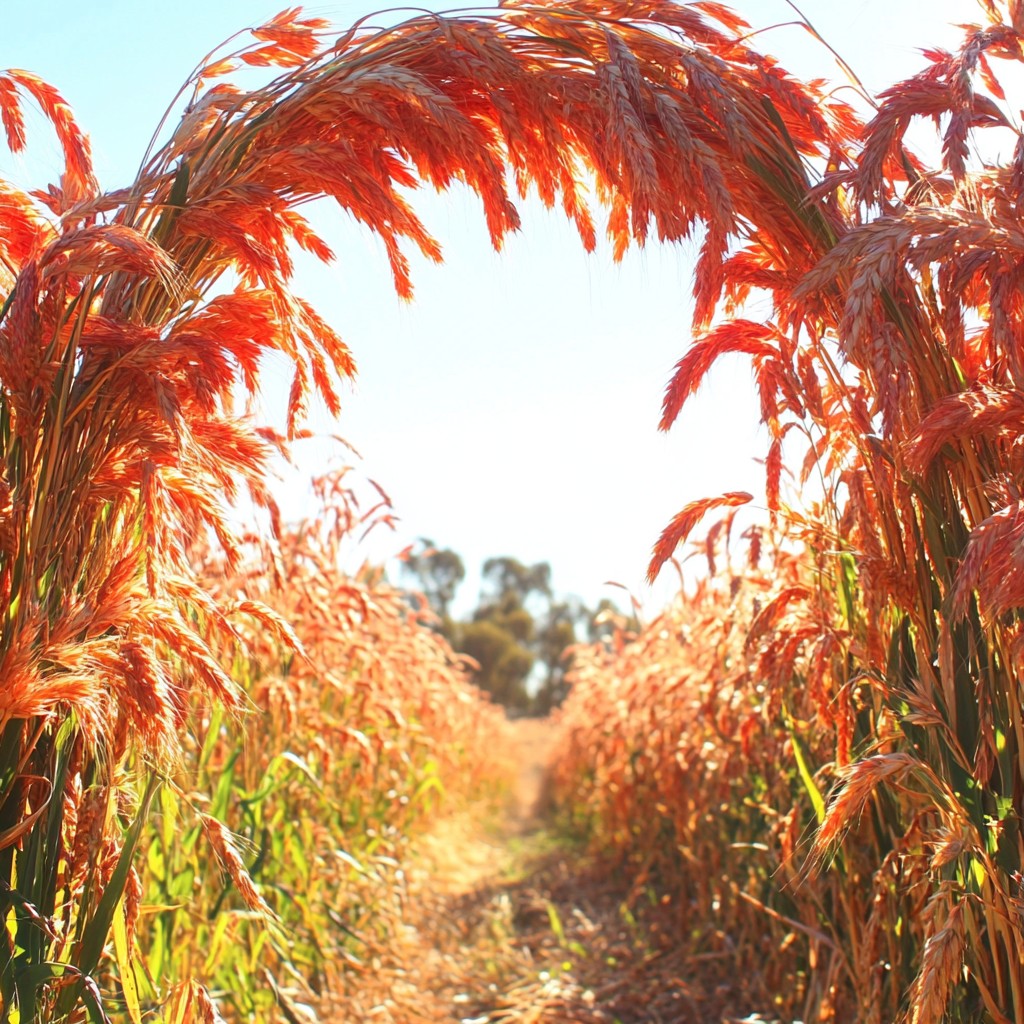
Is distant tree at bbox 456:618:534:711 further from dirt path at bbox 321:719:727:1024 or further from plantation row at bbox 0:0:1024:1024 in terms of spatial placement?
plantation row at bbox 0:0:1024:1024

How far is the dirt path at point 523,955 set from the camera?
149 inches

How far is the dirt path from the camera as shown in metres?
3.78

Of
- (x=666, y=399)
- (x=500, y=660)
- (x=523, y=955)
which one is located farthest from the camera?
(x=500, y=660)

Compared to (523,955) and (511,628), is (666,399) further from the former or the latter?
(511,628)

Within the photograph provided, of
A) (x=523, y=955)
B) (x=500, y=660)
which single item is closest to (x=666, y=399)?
(x=523, y=955)

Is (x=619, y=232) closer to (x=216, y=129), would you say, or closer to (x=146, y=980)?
(x=216, y=129)

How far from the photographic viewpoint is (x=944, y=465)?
173 cm

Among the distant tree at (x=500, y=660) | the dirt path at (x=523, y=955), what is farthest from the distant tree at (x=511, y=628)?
the dirt path at (x=523, y=955)

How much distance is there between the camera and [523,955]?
15.3 feet

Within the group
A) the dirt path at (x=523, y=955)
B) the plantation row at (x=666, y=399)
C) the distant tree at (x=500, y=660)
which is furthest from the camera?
the distant tree at (x=500, y=660)

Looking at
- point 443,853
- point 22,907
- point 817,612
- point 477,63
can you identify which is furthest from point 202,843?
point 443,853

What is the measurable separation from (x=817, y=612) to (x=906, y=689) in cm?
45

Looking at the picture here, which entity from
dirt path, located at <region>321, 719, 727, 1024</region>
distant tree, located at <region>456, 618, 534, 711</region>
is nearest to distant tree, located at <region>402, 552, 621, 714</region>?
distant tree, located at <region>456, 618, 534, 711</region>

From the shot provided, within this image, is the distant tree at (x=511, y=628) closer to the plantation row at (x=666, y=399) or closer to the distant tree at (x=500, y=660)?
the distant tree at (x=500, y=660)
